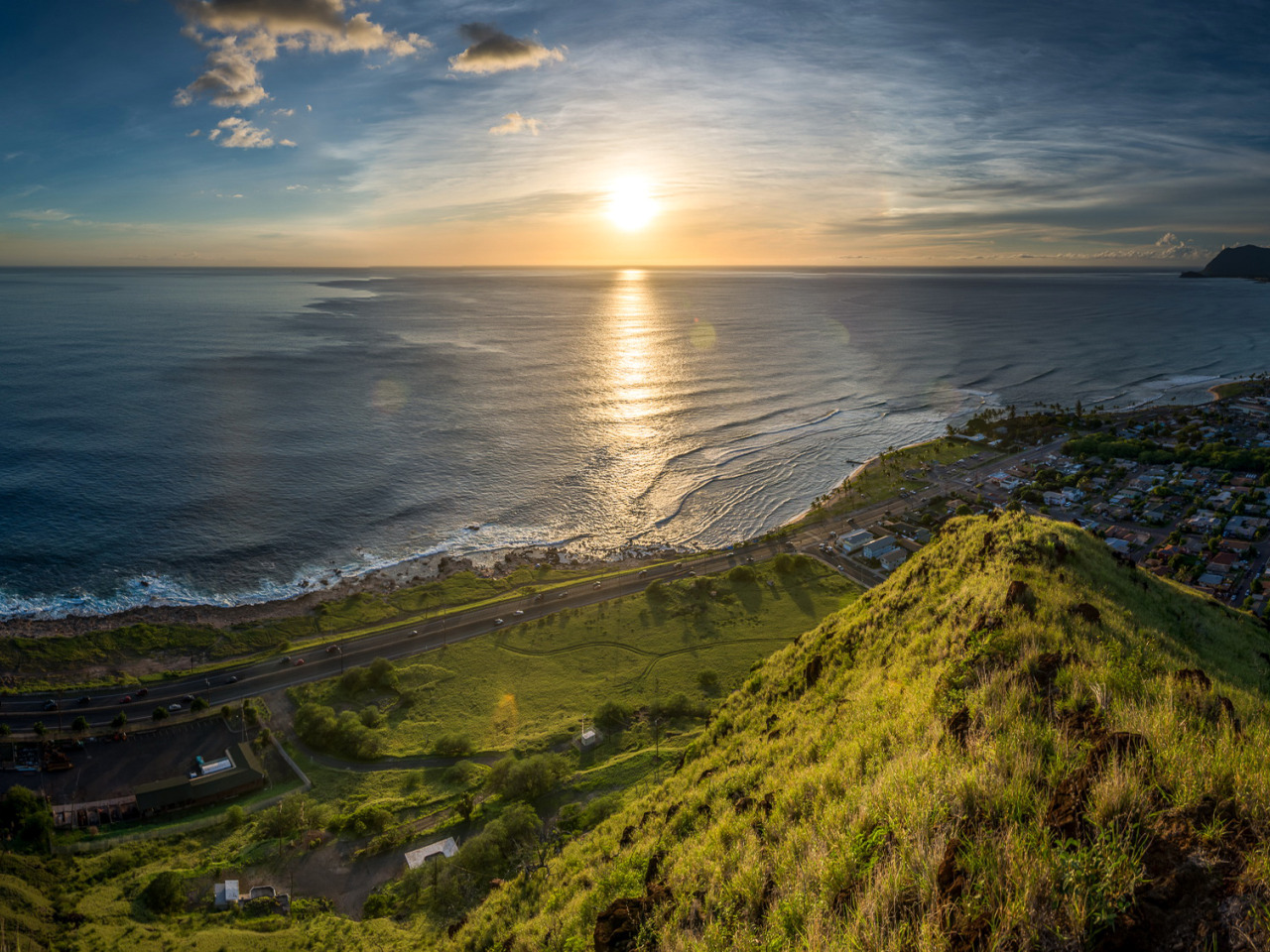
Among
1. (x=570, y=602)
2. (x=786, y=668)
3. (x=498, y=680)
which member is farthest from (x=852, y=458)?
(x=786, y=668)

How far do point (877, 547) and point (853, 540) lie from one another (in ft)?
9.25

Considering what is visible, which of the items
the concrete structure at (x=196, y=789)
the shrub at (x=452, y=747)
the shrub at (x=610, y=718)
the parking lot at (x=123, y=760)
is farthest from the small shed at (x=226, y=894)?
the shrub at (x=610, y=718)

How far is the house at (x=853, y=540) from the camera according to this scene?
67188 mm

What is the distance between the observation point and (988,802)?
825 cm

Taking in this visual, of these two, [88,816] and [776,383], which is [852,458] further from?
[88,816]

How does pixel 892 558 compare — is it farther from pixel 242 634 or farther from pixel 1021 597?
pixel 242 634

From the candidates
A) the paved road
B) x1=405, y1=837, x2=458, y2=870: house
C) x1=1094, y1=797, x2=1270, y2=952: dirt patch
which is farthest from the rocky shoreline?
x1=1094, y1=797, x2=1270, y2=952: dirt patch

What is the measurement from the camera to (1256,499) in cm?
7150

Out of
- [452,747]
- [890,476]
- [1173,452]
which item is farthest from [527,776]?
[1173,452]

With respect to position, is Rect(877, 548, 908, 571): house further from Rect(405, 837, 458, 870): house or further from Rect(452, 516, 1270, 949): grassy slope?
Rect(405, 837, 458, 870): house

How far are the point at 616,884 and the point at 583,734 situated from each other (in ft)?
88.7

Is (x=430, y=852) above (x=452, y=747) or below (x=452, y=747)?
above

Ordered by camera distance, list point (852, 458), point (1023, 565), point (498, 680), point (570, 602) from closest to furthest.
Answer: point (1023, 565) → point (498, 680) → point (570, 602) → point (852, 458)

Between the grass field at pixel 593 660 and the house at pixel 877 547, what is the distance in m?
5.51
